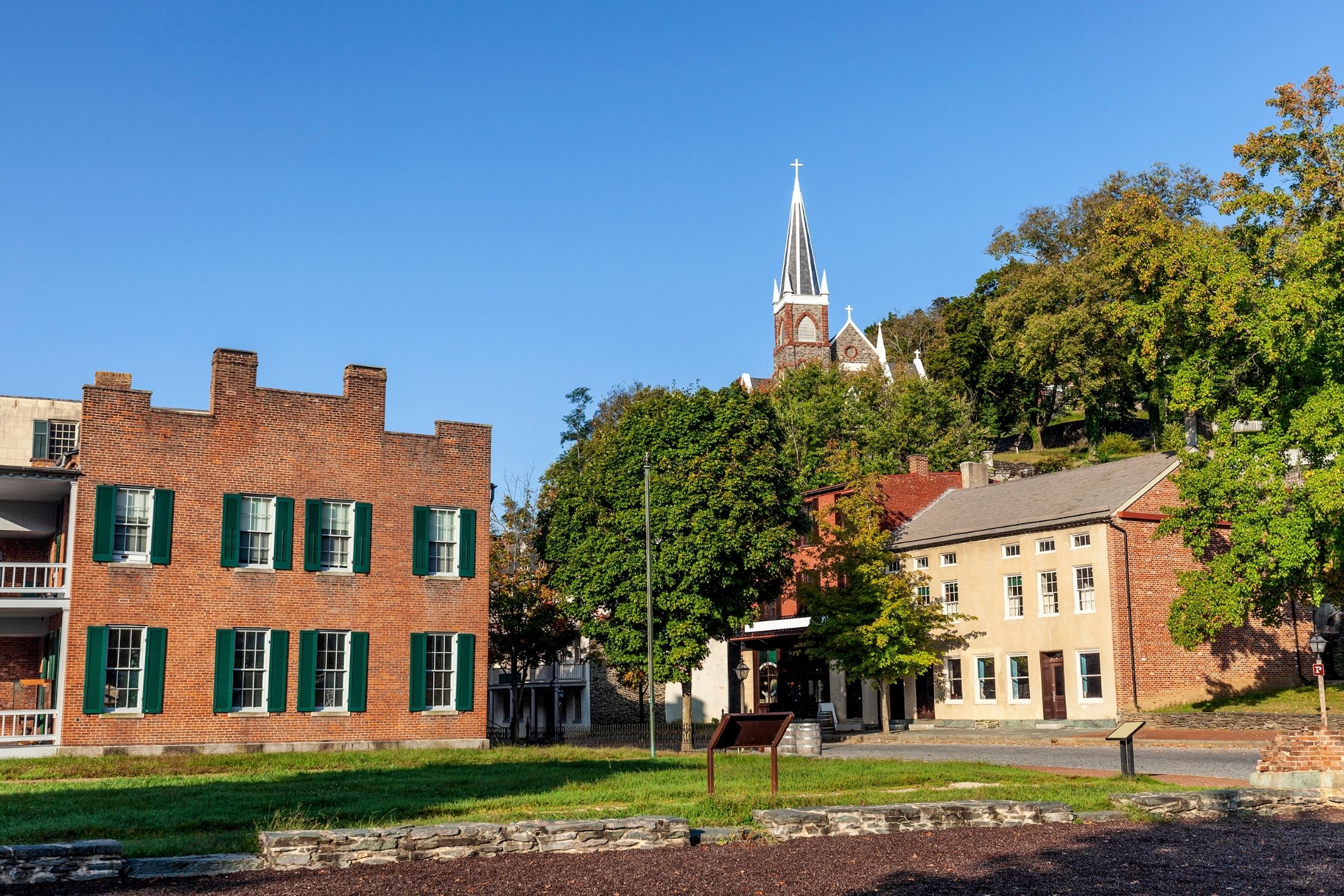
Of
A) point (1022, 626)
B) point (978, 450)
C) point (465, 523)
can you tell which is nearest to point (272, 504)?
point (465, 523)

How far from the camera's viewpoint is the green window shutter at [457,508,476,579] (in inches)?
1275

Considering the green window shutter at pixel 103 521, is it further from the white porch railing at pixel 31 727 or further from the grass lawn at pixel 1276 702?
the grass lawn at pixel 1276 702

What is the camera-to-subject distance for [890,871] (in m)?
11.1

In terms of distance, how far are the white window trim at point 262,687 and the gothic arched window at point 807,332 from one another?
90117mm

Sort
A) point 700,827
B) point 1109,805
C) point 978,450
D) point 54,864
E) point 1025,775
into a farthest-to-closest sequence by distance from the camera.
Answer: point 978,450, point 1025,775, point 1109,805, point 700,827, point 54,864

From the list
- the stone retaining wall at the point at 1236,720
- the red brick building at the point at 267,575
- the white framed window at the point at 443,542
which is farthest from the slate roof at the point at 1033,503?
the white framed window at the point at 443,542

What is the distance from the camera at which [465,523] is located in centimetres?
3259

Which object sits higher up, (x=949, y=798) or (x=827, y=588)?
(x=827, y=588)

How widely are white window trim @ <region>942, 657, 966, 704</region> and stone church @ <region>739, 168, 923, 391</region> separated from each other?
229ft

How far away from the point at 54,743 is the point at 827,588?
972 inches

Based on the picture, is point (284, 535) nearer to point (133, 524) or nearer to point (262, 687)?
point (133, 524)

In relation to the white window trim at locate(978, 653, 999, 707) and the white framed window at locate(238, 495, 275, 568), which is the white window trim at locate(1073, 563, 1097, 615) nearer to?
the white window trim at locate(978, 653, 999, 707)

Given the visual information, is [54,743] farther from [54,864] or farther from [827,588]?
[827,588]

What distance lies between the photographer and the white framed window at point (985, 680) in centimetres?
4300
